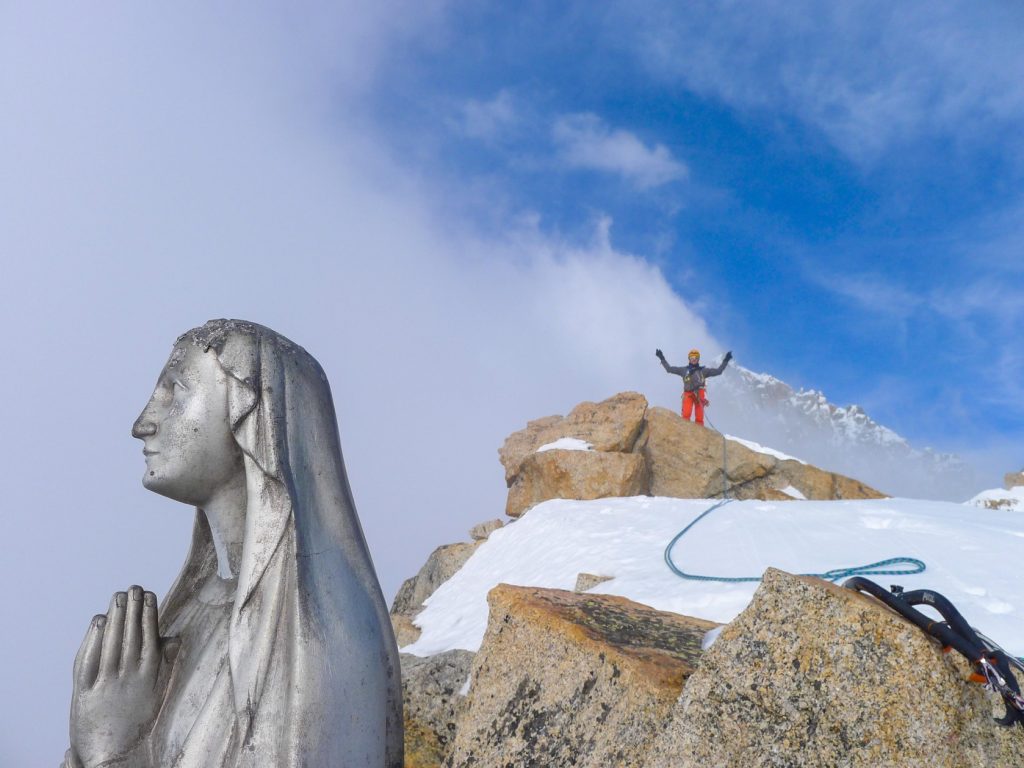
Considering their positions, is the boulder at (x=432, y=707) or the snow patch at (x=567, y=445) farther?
the snow patch at (x=567, y=445)

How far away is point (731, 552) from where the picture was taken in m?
7.22


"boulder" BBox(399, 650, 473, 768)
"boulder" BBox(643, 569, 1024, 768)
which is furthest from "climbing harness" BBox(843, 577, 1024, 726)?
"boulder" BBox(399, 650, 473, 768)

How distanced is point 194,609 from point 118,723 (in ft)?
1.26

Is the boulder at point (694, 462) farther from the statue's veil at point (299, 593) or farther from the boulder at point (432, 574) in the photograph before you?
the statue's veil at point (299, 593)

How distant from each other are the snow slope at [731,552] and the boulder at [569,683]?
2.38 metres

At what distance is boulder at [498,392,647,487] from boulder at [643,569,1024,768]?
14080 mm

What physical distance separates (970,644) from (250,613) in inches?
73.6

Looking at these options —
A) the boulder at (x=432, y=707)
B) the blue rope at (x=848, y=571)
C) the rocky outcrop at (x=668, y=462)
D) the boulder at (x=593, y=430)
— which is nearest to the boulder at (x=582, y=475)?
the rocky outcrop at (x=668, y=462)

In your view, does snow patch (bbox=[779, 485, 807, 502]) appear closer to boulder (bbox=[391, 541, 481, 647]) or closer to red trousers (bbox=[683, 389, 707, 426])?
red trousers (bbox=[683, 389, 707, 426])

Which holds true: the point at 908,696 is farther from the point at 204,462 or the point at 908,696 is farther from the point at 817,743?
the point at 204,462

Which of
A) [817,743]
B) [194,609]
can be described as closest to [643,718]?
[817,743]

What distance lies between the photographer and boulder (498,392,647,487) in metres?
16.4

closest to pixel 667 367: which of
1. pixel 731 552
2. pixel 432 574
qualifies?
pixel 432 574

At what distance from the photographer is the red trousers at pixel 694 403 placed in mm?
19125
